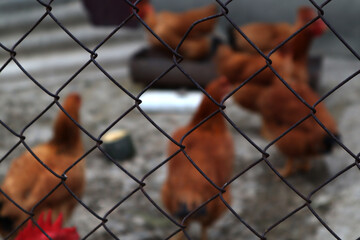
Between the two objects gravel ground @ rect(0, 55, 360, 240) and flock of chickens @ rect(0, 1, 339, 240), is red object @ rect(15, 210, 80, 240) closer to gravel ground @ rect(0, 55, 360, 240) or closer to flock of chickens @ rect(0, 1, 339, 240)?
flock of chickens @ rect(0, 1, 339, 240)

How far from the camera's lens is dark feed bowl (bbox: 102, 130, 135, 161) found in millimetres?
3867

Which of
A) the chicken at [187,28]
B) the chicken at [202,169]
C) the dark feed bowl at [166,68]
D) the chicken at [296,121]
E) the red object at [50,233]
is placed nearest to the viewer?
the red object at [50,233]

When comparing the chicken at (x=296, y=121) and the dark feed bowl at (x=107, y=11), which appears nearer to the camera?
the chicken at (x=296, y=121)

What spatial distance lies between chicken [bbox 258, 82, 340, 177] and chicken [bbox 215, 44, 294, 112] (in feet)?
0.79

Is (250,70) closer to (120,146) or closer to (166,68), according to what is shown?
(166,68)

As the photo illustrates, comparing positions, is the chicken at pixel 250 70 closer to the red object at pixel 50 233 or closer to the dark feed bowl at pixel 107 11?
the dark feed bowl at pixel 107 11

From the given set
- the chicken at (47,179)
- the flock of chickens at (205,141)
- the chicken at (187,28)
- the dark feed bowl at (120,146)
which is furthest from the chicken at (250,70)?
the chicken at (47,179)

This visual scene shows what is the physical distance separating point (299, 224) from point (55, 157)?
1613 millimetres

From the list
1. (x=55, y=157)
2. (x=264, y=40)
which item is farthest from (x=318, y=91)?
(x=55, y=157)

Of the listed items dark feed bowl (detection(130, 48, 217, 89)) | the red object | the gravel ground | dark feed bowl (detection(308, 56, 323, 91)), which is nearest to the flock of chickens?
the red object

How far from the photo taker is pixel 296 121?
335cm

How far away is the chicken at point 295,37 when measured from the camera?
3.86 m

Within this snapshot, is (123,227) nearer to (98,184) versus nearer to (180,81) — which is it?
(98,184)

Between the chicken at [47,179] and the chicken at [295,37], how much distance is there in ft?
6.19
